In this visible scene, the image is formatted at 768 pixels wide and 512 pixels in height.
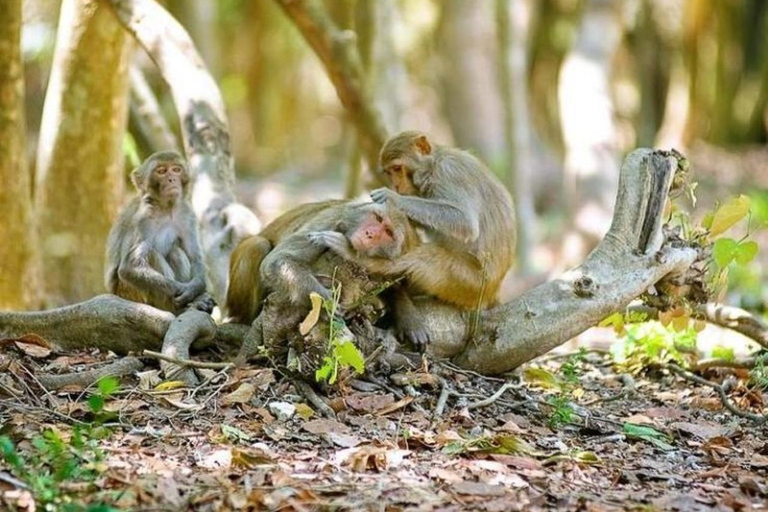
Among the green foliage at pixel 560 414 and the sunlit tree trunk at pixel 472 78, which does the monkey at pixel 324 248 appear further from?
the sunlit tree trunk at pixel 472 78

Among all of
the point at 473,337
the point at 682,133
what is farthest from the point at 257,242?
the point at 682,133

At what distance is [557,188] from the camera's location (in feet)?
76.4

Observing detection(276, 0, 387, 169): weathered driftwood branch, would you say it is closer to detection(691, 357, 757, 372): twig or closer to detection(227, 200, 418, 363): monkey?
detection(227, 200, 418, 363): monkey

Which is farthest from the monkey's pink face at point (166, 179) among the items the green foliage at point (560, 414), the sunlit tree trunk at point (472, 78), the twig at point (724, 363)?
the sunlit tree trunk at point (472, 78)

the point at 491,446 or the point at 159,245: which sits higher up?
the point at 159,245

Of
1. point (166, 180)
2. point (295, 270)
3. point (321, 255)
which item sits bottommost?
point (295, 270)

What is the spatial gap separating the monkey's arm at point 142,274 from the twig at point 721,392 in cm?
321

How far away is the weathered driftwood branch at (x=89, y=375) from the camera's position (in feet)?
19.1

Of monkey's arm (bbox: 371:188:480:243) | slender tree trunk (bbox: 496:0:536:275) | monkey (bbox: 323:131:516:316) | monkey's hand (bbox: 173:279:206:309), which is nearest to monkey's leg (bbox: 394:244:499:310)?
monkey (bbox: 323:131:516:316)

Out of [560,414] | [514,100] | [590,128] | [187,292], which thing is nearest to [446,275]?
[560,414]

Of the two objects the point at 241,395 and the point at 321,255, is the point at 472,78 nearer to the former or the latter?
the point at 321,255

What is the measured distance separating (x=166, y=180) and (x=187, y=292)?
77 centimetres

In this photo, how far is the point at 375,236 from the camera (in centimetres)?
621

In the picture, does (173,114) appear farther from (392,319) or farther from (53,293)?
(392,319)
